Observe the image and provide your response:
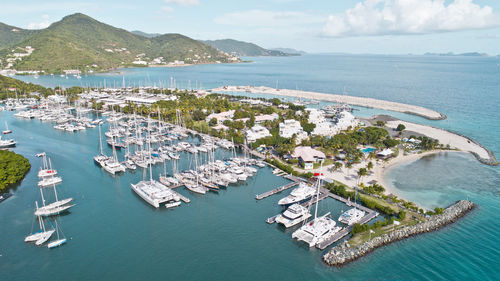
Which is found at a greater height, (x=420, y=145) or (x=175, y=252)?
(x=420, y=145)

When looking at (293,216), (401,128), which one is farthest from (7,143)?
(401,128)

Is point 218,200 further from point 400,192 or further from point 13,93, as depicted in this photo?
→ point 13,93

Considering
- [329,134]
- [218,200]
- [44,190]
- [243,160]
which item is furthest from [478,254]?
[44,190]

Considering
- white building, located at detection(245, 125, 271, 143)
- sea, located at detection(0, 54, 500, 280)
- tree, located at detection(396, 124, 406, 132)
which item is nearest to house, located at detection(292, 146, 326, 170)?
sea, located at detection(0, 54, 500, 280)

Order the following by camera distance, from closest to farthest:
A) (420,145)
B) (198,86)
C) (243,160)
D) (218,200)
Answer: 1. (218,200)
2. (243,160)
3. (420,145)
4. (198,86)

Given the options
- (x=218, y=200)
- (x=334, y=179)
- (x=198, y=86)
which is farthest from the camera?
(x=198, y=86)

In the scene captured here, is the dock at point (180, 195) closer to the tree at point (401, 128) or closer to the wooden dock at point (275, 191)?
the wooden dock at point (275, 191)

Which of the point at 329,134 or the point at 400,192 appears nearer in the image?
the point at 400,192
